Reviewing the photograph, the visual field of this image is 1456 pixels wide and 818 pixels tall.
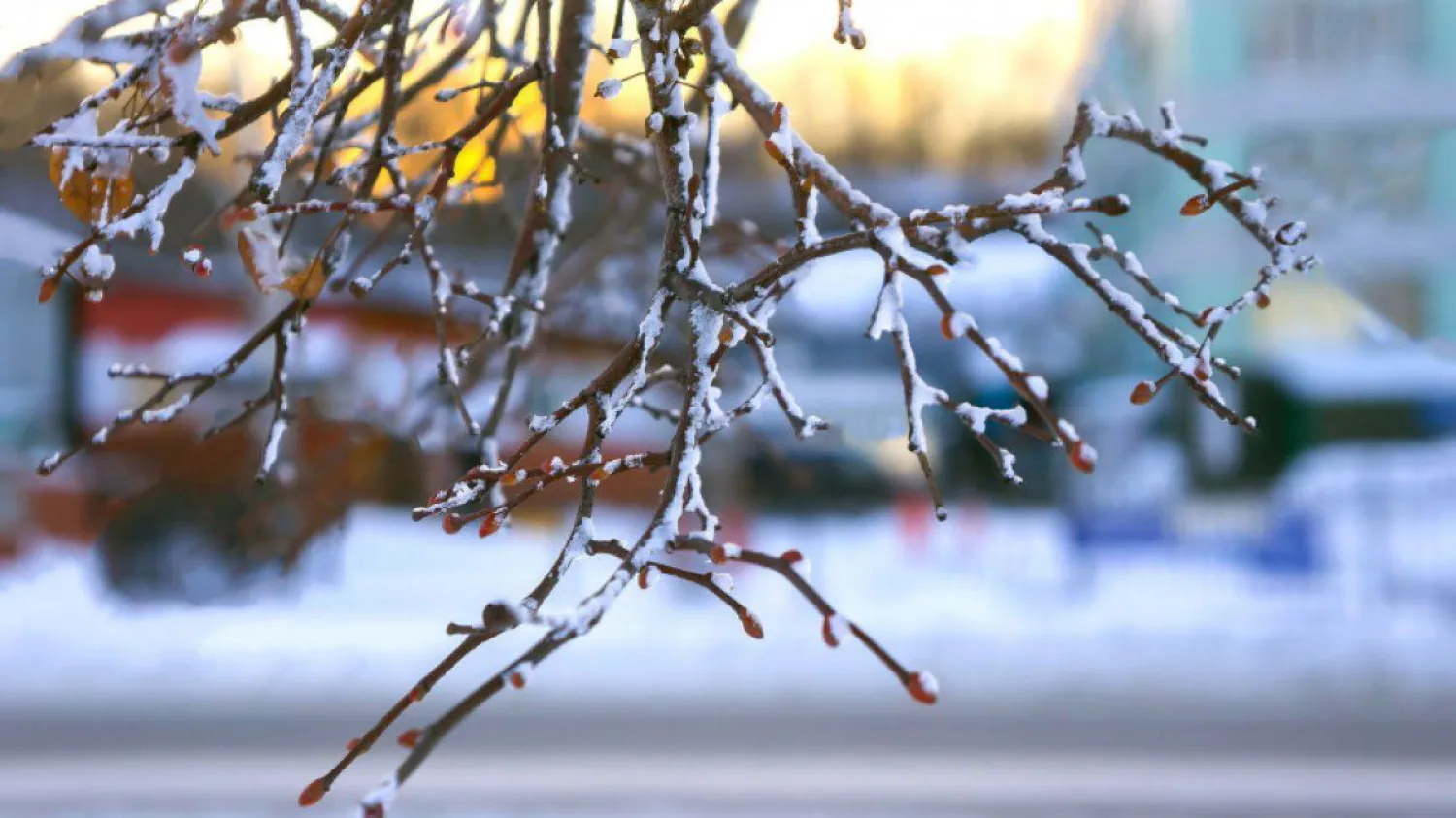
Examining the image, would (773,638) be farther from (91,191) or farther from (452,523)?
(452,523)

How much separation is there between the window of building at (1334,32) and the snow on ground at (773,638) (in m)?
9.38

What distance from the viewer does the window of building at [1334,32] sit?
735 inches

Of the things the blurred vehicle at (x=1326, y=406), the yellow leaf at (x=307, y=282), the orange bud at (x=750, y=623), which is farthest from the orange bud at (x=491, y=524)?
the blurred vehicle at (x=1326, y=406)

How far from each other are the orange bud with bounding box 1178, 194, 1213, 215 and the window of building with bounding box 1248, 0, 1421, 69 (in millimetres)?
18897

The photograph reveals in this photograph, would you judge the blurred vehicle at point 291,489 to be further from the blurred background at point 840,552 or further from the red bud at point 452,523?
the red bud at point 452,523

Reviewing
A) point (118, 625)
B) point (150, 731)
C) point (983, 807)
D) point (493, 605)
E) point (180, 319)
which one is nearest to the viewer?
point (493, 605)

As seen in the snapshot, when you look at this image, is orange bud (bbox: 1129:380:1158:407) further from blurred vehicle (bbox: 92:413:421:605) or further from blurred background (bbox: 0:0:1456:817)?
blurred vehicle (bbox: 92:413:421:605)

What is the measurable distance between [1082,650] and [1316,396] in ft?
35.7

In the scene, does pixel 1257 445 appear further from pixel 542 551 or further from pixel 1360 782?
pixel 1360 782

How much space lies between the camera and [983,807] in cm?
698

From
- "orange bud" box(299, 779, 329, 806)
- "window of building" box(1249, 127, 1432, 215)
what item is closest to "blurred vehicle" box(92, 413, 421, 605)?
"orange bud" box(299, 779, 329, 806)

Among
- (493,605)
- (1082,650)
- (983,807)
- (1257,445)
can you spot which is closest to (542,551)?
(1082,650)

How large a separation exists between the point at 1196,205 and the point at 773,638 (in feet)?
29.6

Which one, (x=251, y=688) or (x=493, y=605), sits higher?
(x=251, y=688)
